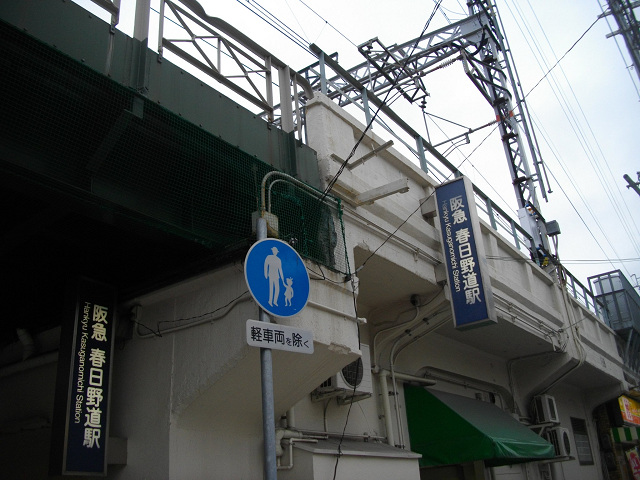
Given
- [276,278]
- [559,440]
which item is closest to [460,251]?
[276,278]

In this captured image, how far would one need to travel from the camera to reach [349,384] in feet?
28.9

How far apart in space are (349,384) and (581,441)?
1375 cm

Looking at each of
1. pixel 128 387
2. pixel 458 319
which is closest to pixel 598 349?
pixel 458 319

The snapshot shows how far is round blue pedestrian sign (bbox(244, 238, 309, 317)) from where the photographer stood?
473 centimetres

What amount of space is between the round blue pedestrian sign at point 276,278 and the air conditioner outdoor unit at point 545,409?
1218 cm

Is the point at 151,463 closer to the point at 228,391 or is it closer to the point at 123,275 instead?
the point at 228,391

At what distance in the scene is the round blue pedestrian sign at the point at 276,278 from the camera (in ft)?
15.5

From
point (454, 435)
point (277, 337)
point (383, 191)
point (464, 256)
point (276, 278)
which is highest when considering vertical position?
point (383, 191)

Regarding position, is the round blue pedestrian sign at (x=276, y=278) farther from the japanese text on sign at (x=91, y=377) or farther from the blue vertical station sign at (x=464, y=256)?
the blue vertical station sign at (x=464, y=256)

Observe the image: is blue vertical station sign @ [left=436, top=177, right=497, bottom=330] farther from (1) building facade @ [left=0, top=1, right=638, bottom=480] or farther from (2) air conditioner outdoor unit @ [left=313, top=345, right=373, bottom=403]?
(2) air conditioner outdoor unit @ [left=313, top=345, right=373, bottom=403]

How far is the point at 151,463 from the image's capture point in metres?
6.39

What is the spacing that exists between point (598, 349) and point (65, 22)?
61.1 feet

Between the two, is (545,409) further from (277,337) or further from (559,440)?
(277,337)

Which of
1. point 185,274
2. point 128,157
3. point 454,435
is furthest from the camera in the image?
point 454,435
